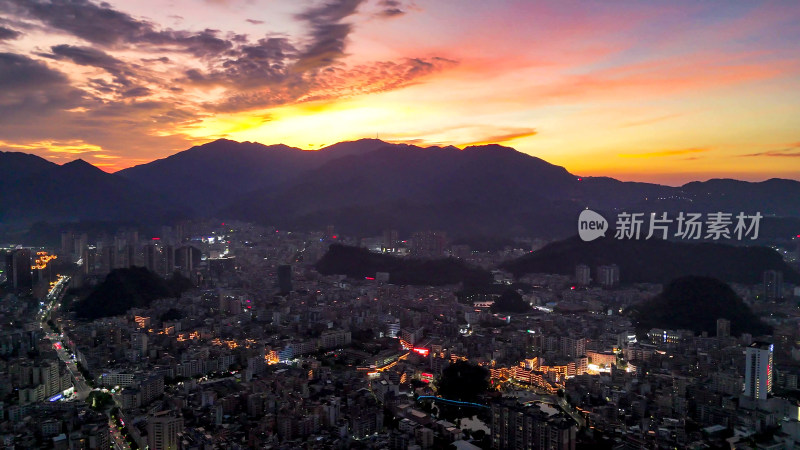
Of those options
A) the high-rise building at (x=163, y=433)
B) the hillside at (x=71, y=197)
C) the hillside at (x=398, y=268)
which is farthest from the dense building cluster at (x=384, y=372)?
the hillside at (x=71, y=197)

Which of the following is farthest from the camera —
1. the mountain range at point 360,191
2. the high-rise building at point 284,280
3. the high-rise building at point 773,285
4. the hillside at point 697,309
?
the mountain range at point 360,191

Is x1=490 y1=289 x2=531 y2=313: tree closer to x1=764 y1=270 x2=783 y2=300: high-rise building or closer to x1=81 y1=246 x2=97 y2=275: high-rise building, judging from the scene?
x1=764 y1=270 x2=783 y2=300: high-rise building

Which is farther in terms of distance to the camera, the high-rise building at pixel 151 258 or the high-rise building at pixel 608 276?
the high-rise building at pixel 151 258

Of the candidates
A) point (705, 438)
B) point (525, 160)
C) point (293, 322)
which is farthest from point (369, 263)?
point (525, 160)

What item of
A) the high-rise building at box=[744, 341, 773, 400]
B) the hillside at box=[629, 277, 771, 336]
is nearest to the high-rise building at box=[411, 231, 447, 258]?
the hillside at box=[629, 277, 771, 336]

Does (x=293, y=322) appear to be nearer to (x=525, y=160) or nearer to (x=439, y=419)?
(x=439, y=419)

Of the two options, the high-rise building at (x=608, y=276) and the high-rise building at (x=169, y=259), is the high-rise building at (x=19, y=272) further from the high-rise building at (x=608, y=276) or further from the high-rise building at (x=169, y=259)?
the high-rise building at (x=608, y=276)

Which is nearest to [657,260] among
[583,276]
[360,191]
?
[583,276]
